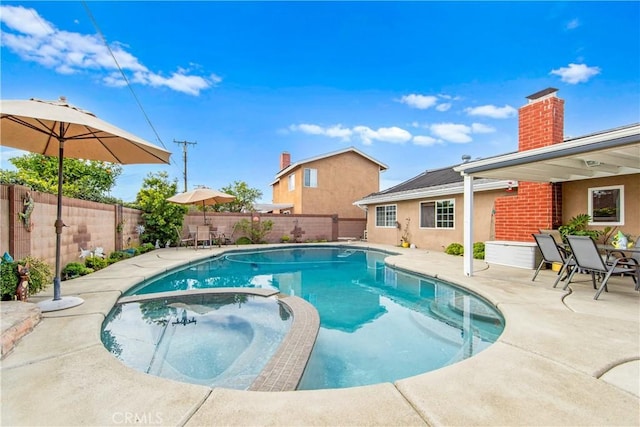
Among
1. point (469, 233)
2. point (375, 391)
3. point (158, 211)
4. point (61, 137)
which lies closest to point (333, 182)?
point (158, 211)

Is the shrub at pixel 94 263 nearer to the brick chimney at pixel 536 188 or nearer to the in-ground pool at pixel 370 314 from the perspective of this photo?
the in-ground pool at pixel 370 314

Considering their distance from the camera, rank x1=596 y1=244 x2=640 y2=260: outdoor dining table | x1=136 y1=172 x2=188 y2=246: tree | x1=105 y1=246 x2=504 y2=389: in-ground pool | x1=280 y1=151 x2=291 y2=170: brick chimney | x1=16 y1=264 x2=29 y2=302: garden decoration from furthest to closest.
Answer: x1=280 y1=151 x2=291 y2=170: brick chimney → x1=136 y1=172 x2=188 y2=246: tree → x1=596 y1=244 x2=640 y2=260: outdoor dining table → x1=16 y1=264 x2=29 y2=302: garden decoration → x1=105 y1=246 x2=504 y2=389: in-ground pool

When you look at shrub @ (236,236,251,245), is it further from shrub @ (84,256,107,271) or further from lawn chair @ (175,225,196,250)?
shrub @ (84,256,107,271)

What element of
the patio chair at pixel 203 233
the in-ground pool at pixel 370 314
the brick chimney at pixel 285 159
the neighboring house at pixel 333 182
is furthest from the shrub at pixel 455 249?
the brick chimney at pixel 285 159

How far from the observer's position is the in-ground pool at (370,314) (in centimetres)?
361

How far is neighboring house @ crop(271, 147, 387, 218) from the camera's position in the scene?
843 inches

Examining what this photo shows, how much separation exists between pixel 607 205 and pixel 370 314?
735 centimetres

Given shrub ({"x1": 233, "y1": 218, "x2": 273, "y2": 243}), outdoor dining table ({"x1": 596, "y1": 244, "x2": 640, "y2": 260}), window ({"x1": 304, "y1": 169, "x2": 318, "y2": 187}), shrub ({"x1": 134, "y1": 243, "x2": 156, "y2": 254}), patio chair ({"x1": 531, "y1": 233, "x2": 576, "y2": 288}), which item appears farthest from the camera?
window ({"x1": 304, "y1": 169, "x2": 318, "y2": 187})

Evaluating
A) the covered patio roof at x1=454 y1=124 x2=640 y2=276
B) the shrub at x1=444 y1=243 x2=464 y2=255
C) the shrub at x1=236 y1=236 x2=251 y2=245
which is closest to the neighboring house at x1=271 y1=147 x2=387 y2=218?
the shrub at x1=236 y1=236 x2=251 y2=245

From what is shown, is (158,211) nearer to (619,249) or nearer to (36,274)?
(36,274)

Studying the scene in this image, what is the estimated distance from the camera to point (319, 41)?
1430cm

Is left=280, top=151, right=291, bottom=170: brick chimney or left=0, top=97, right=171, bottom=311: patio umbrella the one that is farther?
left=280, top=151, right=291, bottom=170: brick chimney

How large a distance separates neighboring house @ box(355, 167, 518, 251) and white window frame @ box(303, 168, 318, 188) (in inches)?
171

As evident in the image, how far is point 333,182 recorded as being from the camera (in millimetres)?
22266
